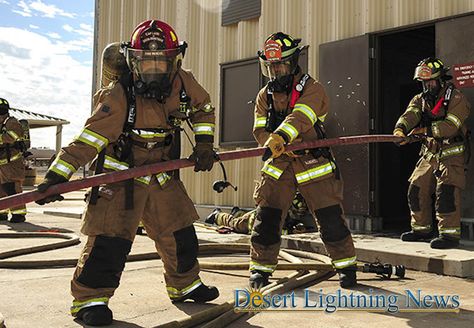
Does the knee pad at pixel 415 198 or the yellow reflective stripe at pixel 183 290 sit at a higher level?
the knee pad at pixel 415 198

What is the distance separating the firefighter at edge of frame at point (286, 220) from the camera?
6.73 metres

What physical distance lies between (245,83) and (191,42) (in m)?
1.74

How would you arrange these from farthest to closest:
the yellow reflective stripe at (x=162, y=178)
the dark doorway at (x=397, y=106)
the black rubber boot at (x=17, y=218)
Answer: the black rubber boot at (x=17, y=218) < the dark doorway at (x=397, y=106) < the yellow reflective stripe at (x=162, y=178)

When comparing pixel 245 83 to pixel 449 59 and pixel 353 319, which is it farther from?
pixel 353 319

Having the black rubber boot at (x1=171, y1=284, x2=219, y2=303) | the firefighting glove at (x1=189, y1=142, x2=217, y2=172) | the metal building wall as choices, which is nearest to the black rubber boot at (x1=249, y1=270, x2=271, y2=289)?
the black rubber boot at (x1=171, y1=284, x2=219, y2=303)

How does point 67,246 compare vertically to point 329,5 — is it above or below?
below

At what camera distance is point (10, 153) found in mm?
8516

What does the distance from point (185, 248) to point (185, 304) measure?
16.3 inches

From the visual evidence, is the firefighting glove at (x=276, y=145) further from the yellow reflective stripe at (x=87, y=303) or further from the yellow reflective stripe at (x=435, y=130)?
the yellow reflective stripe at (x=435, y=130)

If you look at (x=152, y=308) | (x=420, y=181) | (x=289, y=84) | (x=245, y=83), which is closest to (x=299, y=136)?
(x=289, y=84)

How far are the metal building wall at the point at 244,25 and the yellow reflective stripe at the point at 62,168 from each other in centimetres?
472

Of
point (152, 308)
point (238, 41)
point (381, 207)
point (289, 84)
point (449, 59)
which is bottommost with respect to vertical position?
point (152, 308)

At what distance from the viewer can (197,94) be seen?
3502mm

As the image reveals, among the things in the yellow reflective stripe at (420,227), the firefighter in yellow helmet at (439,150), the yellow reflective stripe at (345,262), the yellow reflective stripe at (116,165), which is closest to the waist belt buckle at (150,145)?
the yellow reflective stripe at (116,165)
